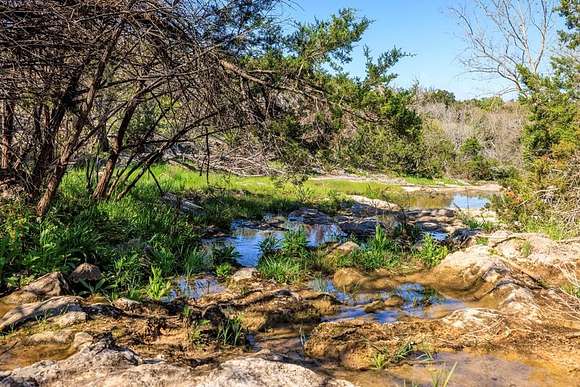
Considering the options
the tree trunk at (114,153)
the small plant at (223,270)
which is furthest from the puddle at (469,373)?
the tree trunk at (114,153)

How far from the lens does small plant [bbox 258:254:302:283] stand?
8312 millimetres

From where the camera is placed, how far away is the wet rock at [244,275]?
7965mm

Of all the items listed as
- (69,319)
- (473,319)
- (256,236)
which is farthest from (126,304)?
(256,236)

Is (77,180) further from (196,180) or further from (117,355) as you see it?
(117,355)

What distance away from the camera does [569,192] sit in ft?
33.8

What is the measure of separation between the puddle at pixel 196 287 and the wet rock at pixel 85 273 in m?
1.03

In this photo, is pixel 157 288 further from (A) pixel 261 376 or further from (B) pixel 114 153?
(A) pixel 261 376

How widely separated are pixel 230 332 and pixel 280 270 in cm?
317

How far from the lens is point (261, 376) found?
286 centimetres

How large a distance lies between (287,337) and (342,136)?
444 cm

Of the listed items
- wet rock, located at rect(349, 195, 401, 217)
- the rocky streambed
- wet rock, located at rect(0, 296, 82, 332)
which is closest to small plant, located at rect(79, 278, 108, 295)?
the rocky streambed

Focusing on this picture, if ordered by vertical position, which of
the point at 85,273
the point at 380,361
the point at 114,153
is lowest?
the point at 380,361

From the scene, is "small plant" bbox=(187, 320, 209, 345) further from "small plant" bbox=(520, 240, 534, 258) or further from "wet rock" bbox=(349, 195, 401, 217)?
"wet rock" bbox=(349, 195, 401, 217)

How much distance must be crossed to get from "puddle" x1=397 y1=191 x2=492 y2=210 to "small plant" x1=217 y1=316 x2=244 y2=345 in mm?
17518
